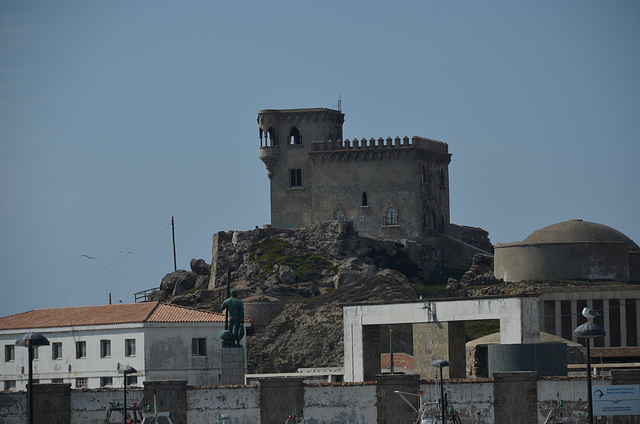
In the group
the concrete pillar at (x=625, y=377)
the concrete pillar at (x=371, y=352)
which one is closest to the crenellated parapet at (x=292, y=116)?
the concrete pillar at (x=371, y=352)

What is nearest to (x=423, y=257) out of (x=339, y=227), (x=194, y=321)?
(x=339, y=227)

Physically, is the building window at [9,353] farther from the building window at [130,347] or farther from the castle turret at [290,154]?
the castle turret at [290,154]

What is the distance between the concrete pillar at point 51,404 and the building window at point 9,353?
2493 cm

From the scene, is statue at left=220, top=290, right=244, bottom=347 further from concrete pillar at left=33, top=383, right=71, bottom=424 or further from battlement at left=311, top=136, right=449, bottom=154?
battlement at left=311, top=136, right=449, bottom=154

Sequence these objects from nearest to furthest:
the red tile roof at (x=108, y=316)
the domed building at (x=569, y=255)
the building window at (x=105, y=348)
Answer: the building window at (x=105, y=348)
the red tile roof at (x=108, y=316)
the domed building at (x=569, y=255)

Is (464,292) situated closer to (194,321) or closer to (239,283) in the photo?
(239,283)

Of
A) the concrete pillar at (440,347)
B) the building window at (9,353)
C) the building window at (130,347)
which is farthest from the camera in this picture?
the building window at (9,353)

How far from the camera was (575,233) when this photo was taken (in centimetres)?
9856

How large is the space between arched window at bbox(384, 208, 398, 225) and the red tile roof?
33.4 m

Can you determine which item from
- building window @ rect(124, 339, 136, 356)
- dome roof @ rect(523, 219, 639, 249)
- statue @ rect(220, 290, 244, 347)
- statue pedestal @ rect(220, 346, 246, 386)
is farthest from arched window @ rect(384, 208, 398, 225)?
statue pedestal @ rect(220, 346, 246, 386)

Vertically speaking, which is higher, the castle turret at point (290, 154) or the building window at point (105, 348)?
the castle turret at point (290, 154)

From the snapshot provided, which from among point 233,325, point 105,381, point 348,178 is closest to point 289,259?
point 348,178

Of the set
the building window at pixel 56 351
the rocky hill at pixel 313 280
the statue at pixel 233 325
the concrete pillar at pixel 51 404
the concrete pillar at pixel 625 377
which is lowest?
the concrete pillar at pixel 51 404

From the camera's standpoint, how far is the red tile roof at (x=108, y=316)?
245 ft
